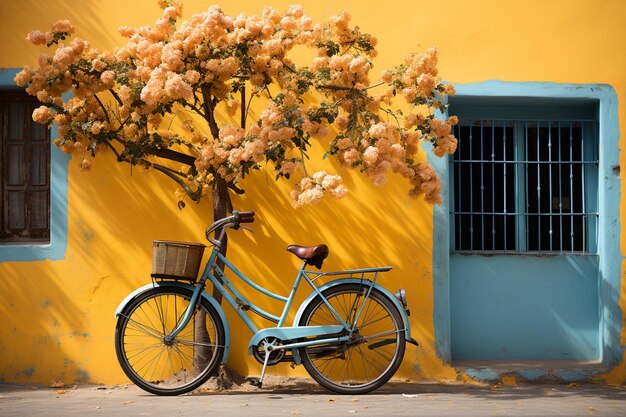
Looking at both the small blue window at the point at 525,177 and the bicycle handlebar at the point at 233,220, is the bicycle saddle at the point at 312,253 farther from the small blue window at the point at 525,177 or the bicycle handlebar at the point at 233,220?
the small blue window at the point at 525,177

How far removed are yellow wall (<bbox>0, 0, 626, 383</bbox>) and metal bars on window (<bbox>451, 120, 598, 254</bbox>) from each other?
488mm

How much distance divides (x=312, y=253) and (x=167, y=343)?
132cm

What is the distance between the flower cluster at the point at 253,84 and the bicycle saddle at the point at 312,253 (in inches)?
19.7

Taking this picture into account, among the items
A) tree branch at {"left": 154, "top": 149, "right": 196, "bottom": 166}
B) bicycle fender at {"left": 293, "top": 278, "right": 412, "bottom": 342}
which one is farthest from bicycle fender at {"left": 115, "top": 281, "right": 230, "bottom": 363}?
tree branch at {"left": 154, "top": 149, "right": 196, "bottom": 166}

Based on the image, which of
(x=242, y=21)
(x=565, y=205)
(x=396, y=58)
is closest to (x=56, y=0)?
(x=242, y=21)

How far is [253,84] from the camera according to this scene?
275 inches

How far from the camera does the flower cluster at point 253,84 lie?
672 centimetres

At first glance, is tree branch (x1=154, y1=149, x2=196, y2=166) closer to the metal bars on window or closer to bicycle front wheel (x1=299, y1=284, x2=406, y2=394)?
bicycle front wheel (x1=299, y1=284, x2=406, y2=394)

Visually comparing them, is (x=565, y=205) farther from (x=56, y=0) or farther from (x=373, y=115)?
(x=56, y=0)

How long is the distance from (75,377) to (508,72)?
4.58 m

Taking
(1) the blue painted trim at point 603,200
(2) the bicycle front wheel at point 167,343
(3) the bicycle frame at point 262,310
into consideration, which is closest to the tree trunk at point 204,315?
(2) the bicycle front wheel at point 167,343

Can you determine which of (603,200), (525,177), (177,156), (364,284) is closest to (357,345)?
(364,284)

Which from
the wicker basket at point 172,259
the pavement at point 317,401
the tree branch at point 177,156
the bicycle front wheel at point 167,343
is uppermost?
the tree branch at point 177,156

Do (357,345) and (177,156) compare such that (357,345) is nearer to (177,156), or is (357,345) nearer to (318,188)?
(318,188)
